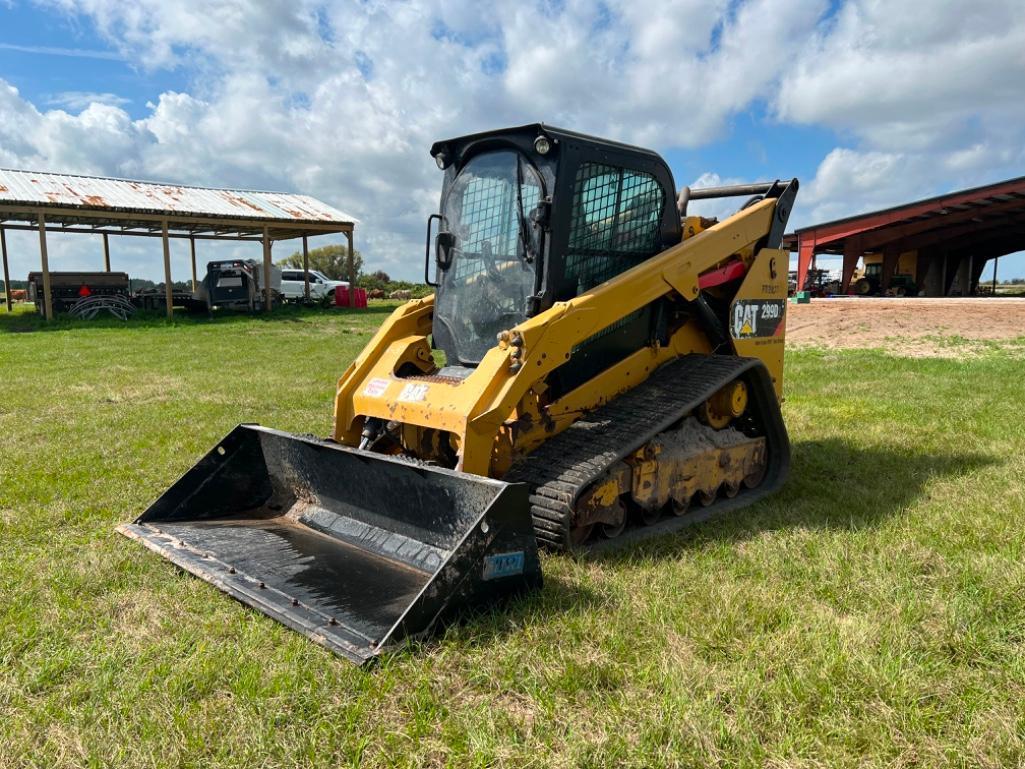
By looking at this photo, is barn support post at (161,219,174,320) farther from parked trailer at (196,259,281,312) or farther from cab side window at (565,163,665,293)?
cab side window at (565,163,665,293)

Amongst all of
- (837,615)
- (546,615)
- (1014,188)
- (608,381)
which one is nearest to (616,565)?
(546,615)

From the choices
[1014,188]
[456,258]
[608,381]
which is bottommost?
[608,381]

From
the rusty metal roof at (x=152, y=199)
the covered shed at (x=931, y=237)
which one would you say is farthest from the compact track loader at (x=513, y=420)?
the covered shed at (x=931, y=237)

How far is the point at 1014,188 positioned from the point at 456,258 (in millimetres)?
26274

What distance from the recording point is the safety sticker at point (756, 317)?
20.4 feet

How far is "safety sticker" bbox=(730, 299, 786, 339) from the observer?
245 inches

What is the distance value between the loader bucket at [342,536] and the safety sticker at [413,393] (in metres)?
0.50

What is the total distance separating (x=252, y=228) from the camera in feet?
87.5

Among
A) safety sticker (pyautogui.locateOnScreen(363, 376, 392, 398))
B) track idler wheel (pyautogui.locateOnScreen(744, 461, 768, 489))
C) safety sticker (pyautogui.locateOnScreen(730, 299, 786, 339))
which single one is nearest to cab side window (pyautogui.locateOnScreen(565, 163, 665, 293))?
safety sticker (pyautogui.locateOnScreen(730, 299, 786, 339))

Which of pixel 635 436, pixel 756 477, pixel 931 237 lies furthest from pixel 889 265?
pixel 635 436

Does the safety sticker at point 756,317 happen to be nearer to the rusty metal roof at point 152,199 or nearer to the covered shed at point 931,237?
the rusty metal roof at point 152,199

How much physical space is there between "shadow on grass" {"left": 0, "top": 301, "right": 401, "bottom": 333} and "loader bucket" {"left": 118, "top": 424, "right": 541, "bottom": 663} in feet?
58.0

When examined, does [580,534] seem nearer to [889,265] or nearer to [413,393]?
[413,393]

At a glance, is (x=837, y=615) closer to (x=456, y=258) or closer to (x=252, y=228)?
(x=456, y=258)
